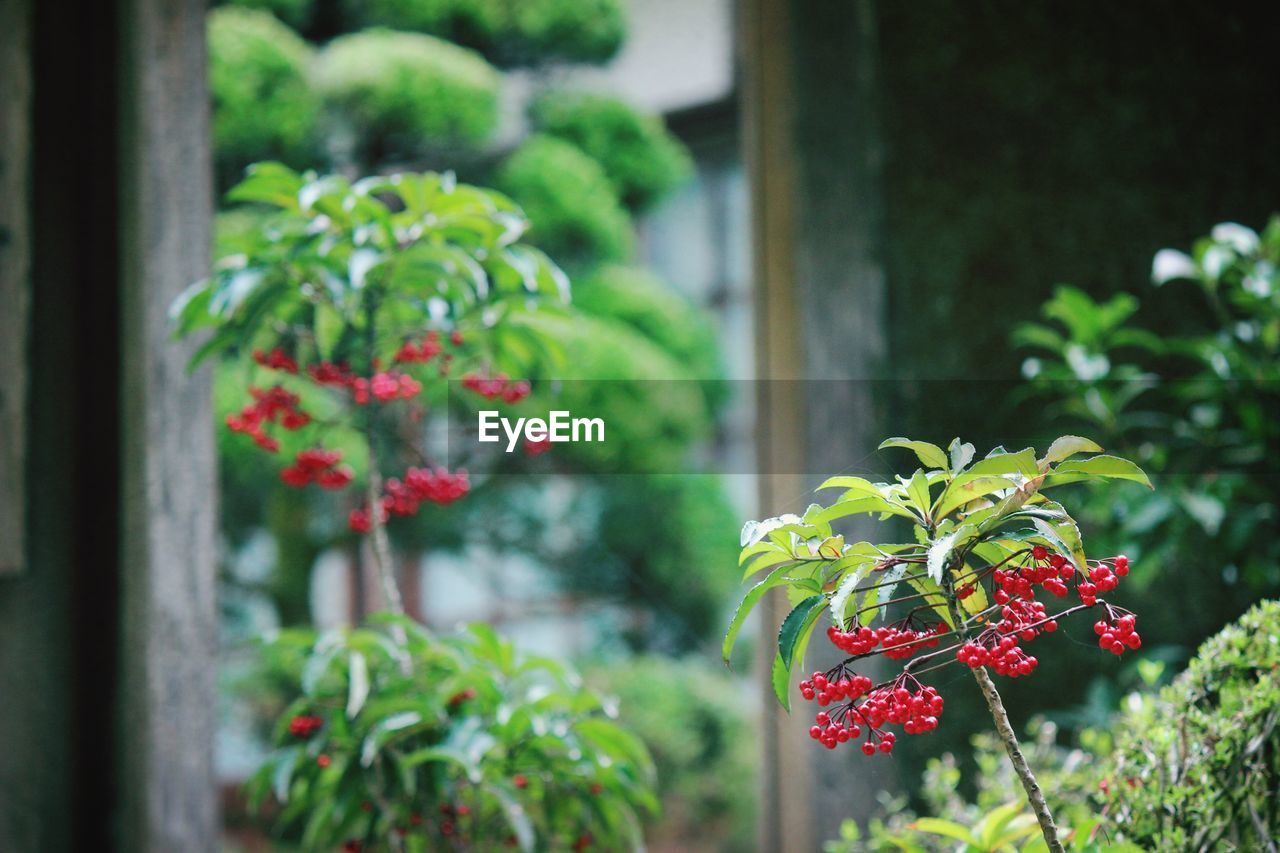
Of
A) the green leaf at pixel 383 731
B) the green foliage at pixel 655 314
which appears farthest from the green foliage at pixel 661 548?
the green leaf at pixel 383 731

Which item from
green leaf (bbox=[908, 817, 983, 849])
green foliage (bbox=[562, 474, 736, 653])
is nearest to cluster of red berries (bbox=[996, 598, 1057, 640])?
green leaf (bbox=[908, 817, 983, 849])

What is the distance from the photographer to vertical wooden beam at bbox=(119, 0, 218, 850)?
47.6 inches

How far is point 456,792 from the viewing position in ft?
3.34

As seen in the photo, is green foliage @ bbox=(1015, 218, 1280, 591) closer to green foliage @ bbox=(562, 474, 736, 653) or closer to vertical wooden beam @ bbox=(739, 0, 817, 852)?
vertical wooden beam @ bbox=(739, 0, 817, 852)

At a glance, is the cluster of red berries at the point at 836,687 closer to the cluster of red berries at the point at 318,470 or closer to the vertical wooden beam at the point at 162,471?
the cluster of red berries at the point at 318,470

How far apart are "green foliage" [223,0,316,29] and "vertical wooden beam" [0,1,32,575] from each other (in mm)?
1471

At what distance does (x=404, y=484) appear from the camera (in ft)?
3.34

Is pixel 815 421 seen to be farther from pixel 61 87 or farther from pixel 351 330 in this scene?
pixel 61 87

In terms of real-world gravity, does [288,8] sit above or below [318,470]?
above

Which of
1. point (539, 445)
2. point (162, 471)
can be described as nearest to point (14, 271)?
point (162, 471)

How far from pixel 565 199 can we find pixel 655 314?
1.16 ft

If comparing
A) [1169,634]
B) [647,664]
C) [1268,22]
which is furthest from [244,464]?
[1268,22]

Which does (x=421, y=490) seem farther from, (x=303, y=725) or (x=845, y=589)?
(x=845, y=589)

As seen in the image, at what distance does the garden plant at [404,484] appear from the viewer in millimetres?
968
